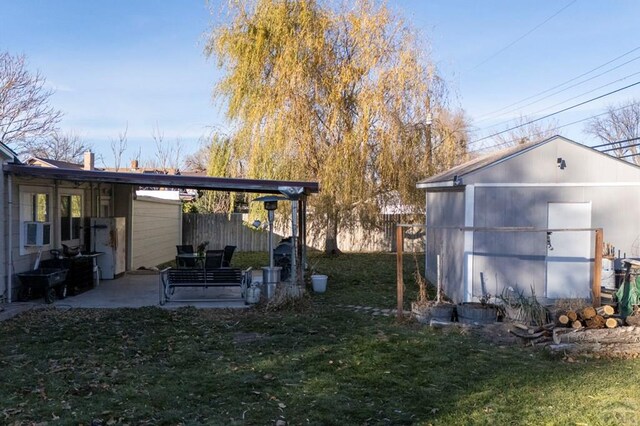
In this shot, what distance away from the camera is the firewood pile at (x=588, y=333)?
6.77 m

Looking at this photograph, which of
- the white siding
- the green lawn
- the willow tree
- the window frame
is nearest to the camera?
the green lawn

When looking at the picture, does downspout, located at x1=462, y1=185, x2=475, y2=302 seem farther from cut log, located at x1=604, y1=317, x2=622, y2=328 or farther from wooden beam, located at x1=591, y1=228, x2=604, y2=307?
cut log, located at x1=604, y1=317, x2=622, y2=328

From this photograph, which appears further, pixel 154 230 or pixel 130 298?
pixel 154 230

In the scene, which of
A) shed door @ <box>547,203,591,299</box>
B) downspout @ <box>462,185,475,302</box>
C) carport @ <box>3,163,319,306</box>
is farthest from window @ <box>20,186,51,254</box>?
shed door @ <box>547,203,591,299</box>

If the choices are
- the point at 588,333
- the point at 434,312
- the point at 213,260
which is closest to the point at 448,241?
the point at 434,312

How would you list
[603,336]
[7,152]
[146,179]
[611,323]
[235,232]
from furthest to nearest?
1. [235,232]
2. [146,179]
3. [7,152]
4. [611,323]
5. [603,336]

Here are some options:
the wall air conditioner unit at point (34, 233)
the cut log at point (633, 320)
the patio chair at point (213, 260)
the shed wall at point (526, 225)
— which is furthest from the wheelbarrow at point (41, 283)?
the cut log at point (633, 320)

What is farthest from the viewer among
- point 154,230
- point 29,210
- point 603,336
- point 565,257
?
point 154,230

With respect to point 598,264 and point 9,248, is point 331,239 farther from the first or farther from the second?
point 598,264

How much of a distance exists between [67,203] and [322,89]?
335 inches

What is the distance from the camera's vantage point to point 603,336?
7000 millimetres

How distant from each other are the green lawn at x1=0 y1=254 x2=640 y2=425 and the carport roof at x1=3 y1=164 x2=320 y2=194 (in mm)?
2416

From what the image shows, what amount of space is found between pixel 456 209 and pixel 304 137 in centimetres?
752

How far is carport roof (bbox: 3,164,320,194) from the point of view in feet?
30.4
